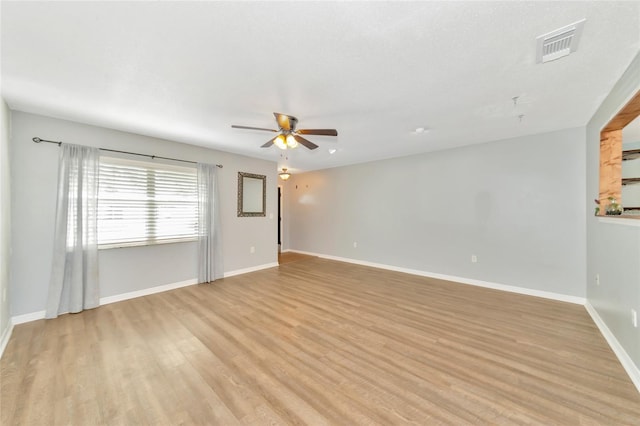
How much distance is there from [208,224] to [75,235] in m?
1.77

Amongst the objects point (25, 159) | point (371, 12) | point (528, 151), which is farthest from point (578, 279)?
point (25, 159)

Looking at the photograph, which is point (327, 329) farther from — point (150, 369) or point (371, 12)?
point (371, 12)

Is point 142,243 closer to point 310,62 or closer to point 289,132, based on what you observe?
point 289,132

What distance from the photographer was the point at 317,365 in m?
2.08

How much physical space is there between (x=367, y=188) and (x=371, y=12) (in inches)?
185

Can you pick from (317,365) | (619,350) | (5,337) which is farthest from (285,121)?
(619,350)

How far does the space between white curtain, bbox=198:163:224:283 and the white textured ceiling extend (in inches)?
51.4

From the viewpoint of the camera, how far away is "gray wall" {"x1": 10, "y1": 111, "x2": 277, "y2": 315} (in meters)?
2.93

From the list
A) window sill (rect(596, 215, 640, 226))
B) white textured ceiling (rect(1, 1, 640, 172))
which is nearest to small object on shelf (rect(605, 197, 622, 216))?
window sill (rect(596, 215, 640, 226))

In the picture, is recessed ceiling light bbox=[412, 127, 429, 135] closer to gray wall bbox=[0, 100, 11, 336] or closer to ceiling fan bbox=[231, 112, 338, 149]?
ceiling fan bbox=[231, 112, 338, 149]

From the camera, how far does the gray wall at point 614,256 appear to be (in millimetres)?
1955

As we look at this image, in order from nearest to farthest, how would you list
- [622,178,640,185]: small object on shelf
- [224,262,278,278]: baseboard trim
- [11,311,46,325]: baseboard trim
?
1. [11,311,46,325]: baseboard trim
2. [622,178,640,185]: small object on shelf
3. [224,262,278,278]: baseboard trim

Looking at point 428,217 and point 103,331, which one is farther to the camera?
point 428,217

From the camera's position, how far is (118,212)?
359 centimetres
